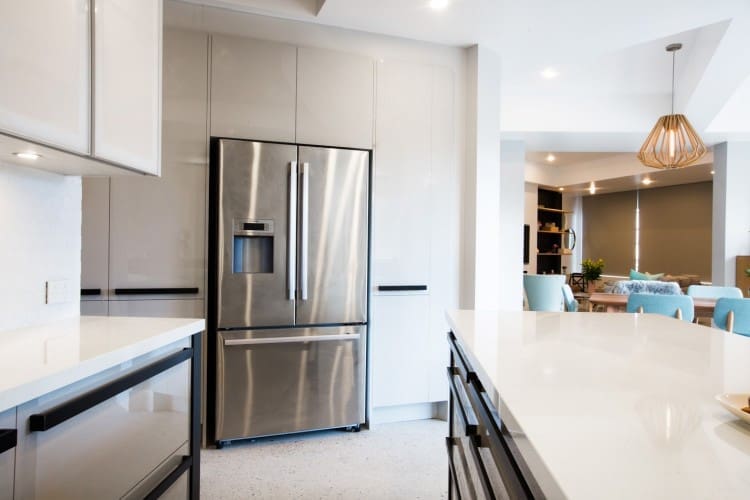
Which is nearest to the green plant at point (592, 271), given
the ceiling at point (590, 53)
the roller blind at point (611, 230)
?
the roller blind at point (611, 230)

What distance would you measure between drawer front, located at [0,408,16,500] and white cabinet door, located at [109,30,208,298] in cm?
181

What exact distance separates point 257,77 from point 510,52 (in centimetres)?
190

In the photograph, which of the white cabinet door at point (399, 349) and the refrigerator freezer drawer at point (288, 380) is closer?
the refrigerator freezer drawer at point (288, 380)

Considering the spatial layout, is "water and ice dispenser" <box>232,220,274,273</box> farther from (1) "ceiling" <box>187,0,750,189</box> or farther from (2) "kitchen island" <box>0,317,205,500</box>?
(1) "ceiling" <box>187,0,750,189</box>

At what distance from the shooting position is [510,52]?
336 centimetres

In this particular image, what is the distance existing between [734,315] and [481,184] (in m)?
2.39

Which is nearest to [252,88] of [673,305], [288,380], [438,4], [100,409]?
[438,4]

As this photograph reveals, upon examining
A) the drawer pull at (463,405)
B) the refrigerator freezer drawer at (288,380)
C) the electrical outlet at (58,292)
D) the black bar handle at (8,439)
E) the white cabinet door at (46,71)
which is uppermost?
the white cabinet door at (46,71)

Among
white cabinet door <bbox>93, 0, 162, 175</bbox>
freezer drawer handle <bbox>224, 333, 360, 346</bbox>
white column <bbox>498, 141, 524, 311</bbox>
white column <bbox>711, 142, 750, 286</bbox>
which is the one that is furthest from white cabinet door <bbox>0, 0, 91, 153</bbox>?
white column <bbox>711, 142, 750, 286</bbox>

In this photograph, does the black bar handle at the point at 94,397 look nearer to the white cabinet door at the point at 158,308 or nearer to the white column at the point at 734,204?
the white cabinet door at the point at 158,308

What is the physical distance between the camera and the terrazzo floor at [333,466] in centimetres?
220

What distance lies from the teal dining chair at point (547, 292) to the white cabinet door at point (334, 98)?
3.65 m

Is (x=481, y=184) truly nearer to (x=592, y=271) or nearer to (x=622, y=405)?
(x=622, y=405)

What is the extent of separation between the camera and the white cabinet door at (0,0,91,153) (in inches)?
42.0
